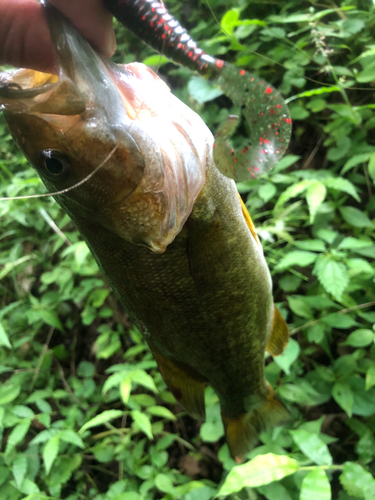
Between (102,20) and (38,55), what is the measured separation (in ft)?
0.31

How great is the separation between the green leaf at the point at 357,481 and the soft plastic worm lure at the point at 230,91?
866mm

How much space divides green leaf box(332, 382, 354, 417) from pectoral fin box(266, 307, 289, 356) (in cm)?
25

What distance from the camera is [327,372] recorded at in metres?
1.17

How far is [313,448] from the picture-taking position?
91cm

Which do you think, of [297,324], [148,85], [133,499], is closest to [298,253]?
[297,324]

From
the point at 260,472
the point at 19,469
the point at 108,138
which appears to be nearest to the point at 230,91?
the point at 108,138

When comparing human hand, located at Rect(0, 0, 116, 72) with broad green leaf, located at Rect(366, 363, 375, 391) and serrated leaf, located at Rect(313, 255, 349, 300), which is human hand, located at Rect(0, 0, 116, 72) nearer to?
serrated leaf, located at Rect(313, 255, 349, 300)

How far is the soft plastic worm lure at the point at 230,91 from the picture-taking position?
39 cm

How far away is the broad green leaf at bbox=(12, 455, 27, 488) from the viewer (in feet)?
4.03

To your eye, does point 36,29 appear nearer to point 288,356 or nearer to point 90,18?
point 90,18

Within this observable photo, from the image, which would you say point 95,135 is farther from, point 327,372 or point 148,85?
point 327,372

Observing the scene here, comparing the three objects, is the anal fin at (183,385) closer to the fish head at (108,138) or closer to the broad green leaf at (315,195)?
the fish head at (108,138)

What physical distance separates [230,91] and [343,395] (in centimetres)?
107

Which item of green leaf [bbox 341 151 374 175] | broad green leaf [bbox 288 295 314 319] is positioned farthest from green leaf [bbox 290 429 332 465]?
green leaf [bbox 341 151 374 175]
